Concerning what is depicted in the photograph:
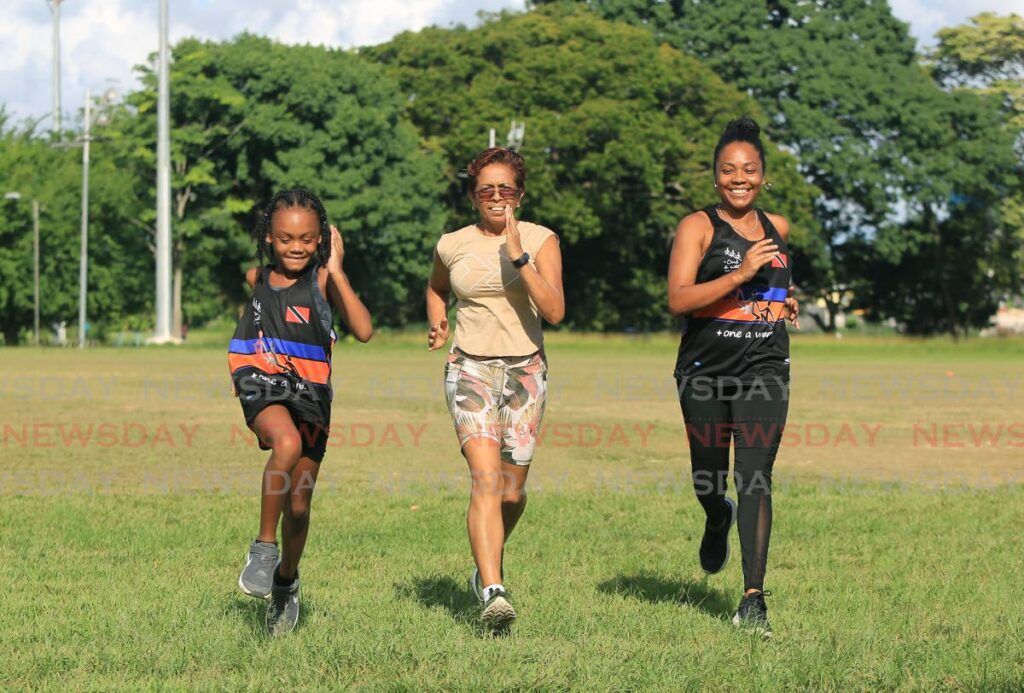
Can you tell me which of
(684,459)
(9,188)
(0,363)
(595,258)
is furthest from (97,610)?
(595,258)

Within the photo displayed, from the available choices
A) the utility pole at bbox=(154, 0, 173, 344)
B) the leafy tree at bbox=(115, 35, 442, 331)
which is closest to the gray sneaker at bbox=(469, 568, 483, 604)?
the utility pole at bbox=(154, 0, 173, 344)

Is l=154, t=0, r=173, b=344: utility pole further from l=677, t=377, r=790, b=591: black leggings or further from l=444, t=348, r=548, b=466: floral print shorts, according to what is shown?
l=677, t=377, r=790, b=591: black leggings

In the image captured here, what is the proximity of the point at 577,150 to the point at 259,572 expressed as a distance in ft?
172

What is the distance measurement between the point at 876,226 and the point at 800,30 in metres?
8.60

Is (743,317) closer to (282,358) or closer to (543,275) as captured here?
(543,275)

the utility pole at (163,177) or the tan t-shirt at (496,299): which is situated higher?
the utility pole at (163,177)

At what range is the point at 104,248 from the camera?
56750 mm

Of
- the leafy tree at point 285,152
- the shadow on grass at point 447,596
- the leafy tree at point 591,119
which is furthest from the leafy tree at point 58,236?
the shadow on grass at point 447,596

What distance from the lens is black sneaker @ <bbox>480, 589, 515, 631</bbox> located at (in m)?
5.55

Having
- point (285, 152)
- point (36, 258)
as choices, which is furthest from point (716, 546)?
point (285, 152)

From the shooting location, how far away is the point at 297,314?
5.71 metres

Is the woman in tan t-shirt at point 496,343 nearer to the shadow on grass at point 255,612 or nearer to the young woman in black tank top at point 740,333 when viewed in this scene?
the young woman in black tank top at point 740,333

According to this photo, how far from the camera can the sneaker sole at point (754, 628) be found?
5.68m

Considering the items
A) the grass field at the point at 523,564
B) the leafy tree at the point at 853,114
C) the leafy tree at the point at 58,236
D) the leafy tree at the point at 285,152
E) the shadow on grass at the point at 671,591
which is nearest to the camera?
the grass field at the point at 523,564
